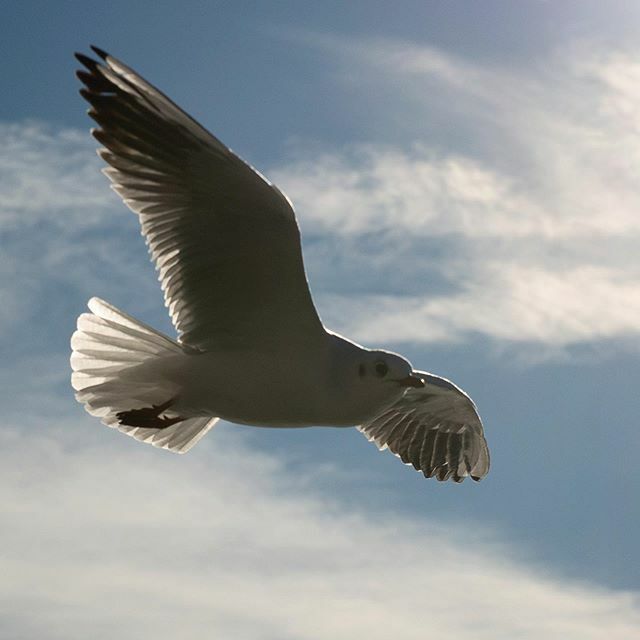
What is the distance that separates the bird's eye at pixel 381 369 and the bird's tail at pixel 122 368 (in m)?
1.44

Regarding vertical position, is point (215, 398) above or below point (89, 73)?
below

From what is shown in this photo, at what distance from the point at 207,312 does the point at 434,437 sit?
10.5 ft

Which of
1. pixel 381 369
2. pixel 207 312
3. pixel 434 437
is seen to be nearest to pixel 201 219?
pixel 207 312

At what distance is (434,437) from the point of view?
10789 mm

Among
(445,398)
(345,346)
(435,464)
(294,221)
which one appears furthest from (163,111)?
(435,464)

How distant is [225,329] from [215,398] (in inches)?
18.9

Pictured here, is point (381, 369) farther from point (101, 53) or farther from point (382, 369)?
point (101, 53)

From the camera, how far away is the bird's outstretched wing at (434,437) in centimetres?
1061

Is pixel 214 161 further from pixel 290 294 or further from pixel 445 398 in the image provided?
pixel 445 398

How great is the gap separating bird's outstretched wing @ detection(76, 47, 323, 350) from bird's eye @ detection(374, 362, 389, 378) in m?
0.49

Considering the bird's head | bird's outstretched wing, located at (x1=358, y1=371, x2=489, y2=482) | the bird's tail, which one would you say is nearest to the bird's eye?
the bird's head

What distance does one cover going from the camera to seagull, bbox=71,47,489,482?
306 inches

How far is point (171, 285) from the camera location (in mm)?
8398

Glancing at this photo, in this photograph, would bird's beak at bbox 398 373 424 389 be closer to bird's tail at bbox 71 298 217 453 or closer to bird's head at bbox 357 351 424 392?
bird's head at bbox 357 351 424 392
